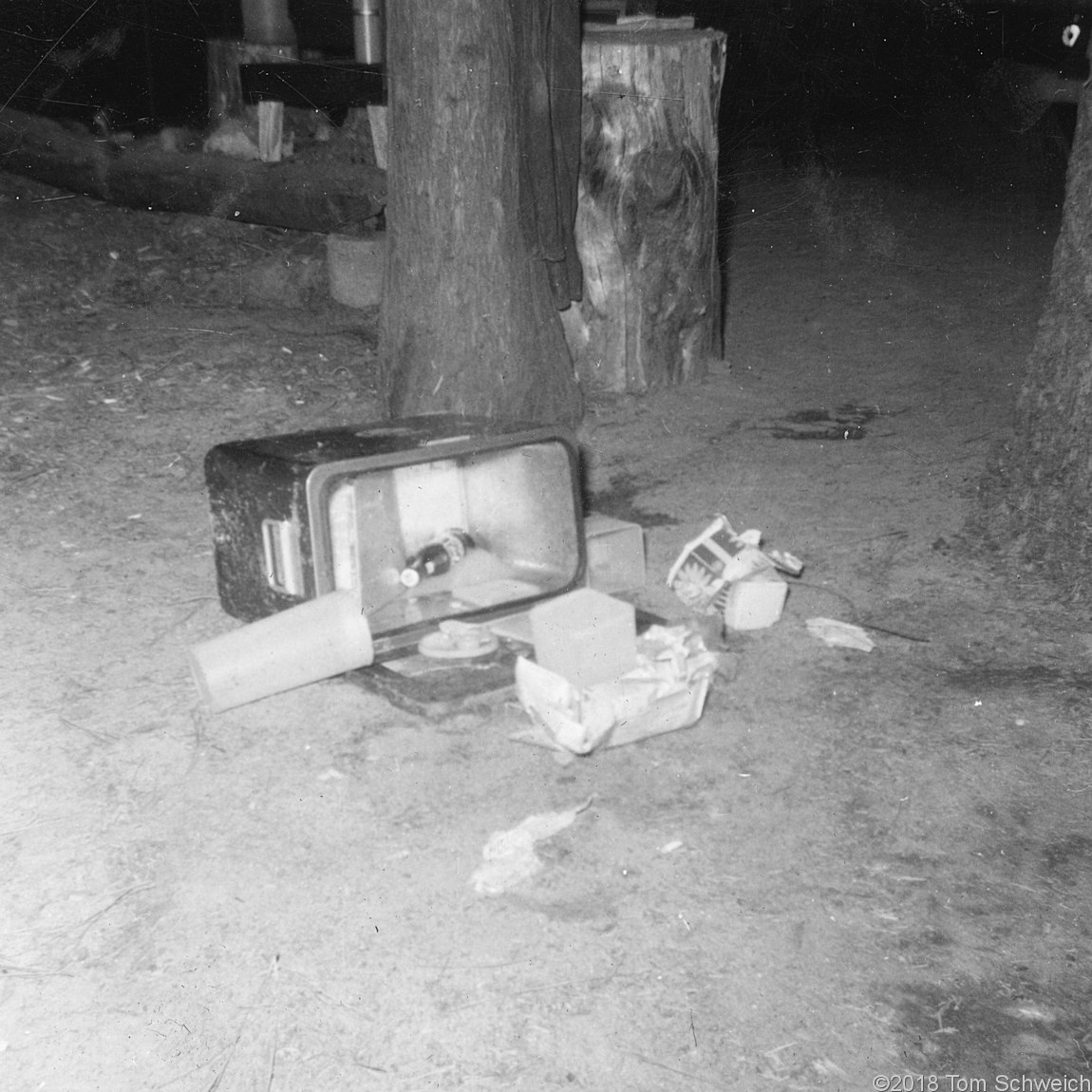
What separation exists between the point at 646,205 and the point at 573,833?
285cm

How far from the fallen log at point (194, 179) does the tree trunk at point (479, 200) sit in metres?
1.20

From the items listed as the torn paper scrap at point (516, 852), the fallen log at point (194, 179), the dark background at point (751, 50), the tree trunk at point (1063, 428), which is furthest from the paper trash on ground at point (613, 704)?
the dark background at point (751, 50)

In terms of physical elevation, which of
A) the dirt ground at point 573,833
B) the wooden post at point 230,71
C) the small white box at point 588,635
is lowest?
the dirt ground at point 573,833

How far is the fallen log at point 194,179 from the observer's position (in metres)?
5.17

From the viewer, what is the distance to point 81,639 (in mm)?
2791

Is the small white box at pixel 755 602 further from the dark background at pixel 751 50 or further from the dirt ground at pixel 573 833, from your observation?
the dark background at pixel 751 50

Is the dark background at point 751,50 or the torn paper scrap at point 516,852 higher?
the dark background at point 751,50

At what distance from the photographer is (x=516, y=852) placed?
2.03m

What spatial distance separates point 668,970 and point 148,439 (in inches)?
111

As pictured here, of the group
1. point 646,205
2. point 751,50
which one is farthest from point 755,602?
point 751,50

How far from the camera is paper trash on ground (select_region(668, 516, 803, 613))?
2.96 metres

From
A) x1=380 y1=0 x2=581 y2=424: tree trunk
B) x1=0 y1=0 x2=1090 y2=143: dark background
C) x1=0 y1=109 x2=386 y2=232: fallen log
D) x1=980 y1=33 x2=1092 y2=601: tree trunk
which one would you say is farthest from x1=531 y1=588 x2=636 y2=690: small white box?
x1=0 y1=0 x2=1090 y2=143: dark background

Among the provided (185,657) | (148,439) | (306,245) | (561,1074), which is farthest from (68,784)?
(306,245)

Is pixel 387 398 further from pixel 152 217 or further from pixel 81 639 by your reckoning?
pixel 152 217
